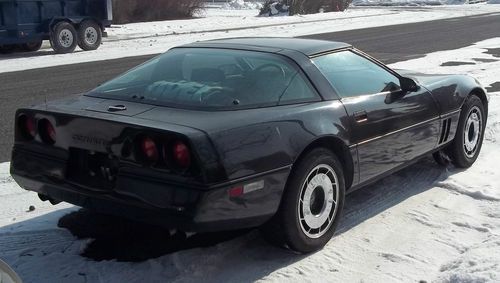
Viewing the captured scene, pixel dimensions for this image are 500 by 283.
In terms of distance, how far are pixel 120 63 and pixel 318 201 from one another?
11.3 meters

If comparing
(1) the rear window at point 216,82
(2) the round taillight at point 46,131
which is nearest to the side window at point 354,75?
(1) the rear window at point 216,82

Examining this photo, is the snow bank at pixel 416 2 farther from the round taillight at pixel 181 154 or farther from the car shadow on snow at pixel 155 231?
the round taillight at pixel 181 154

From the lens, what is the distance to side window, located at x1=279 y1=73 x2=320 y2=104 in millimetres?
4086

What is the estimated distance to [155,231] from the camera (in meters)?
4.31

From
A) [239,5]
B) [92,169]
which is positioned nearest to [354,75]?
[92,169]

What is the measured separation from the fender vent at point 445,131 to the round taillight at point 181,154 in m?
2.71

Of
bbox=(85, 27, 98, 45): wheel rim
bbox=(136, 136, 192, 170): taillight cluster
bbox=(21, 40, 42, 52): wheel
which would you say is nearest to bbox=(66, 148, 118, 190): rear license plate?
bbox=(136, 136, 192, 170): taillight cluster

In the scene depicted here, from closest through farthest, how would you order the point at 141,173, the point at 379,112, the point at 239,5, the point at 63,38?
the point at 141,173 → the point at 379,112 → the point at 63,38 → the point at 239,5

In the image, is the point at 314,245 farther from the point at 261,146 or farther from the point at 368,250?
the point at 261,146

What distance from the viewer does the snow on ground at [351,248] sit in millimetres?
3699

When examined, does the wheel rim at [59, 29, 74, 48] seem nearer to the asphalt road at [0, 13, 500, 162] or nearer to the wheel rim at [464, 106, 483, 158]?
Answer: the asphalt road at [0, 13, 500, 162]

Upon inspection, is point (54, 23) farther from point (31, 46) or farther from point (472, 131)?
point (472, 131)

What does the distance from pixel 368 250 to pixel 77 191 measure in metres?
1.86

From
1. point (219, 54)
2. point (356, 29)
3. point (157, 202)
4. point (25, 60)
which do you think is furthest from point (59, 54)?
point (157, 202)
